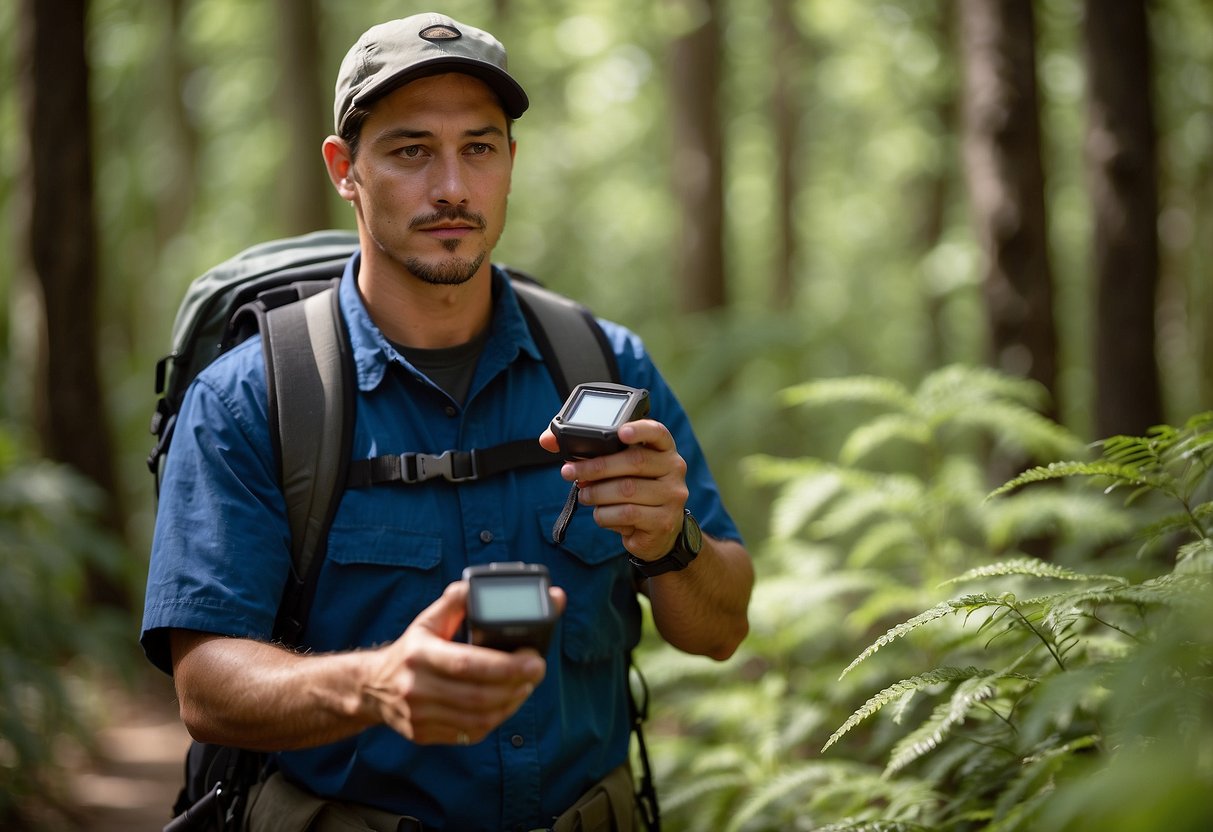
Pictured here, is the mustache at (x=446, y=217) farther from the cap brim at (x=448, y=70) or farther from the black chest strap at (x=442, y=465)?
the black chest strap at (x=442, y=465)

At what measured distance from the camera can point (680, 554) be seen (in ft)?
8.30

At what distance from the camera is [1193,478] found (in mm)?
2895

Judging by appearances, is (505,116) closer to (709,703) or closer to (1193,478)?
(1193,478)

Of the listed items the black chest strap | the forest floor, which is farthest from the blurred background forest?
the black chest strap

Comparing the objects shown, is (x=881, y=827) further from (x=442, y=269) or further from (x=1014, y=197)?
(x=1014, y=197)

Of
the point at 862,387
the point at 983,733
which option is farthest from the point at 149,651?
the point at 862,387

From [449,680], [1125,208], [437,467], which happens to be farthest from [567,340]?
[1125,208]

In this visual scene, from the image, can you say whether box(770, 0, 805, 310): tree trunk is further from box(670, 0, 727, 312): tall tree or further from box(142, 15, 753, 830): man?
box(142, 15, 753, 830): man

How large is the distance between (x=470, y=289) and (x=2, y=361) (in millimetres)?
9206

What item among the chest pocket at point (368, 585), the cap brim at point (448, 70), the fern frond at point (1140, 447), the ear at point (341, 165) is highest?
the cap brim at point (448, 70)

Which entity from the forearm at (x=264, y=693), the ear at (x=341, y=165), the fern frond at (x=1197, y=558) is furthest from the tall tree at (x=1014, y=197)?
the forearm at (x=264, y=693)

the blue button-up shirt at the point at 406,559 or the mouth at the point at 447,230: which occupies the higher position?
the mouth at the point at 447,230

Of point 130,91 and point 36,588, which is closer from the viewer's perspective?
point 36,588

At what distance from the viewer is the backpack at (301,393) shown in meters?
2.56
